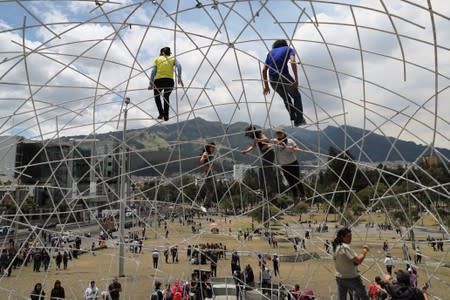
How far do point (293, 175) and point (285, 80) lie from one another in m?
1.52

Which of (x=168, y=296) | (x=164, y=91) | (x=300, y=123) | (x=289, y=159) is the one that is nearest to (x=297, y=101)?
(x=300, y=123)

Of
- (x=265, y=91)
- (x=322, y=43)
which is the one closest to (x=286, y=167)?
(x=265, y=91)

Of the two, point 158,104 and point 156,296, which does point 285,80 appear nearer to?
point 158,104

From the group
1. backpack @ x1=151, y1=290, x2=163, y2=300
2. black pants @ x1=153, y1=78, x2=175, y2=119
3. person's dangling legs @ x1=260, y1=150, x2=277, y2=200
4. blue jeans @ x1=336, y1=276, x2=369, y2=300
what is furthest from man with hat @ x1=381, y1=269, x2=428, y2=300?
backpack @ x1=151, y1=290, x2=163, y2=300

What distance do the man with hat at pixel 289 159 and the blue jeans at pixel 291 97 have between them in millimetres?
299

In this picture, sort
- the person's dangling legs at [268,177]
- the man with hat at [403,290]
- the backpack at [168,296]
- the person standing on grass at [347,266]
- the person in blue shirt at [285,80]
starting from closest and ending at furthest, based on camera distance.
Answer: the man with hat at [403,290]
the person standing on grass at [347,266]
the person in blue shirt at [285,80]
the person's dangling legs at [268,177]
the backpack at [168,296]

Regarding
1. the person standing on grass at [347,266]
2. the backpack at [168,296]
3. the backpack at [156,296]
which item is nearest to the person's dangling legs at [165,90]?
the person standing on grass at [347,266]

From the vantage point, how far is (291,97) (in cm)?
627

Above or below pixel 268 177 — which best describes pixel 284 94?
above

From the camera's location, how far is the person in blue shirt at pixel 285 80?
6.00 meters

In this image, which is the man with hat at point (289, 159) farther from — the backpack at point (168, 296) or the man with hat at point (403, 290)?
the backpack at point (168, 296)

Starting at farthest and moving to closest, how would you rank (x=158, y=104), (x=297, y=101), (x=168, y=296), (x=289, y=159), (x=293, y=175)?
(x=168, y=296) < (x=158, y=104) < (x=293, y=175) < (x=289, y=159) < (x=297, y=101)

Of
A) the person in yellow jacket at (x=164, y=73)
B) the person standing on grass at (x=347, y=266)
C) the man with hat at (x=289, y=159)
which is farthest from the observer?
the person in yellow jacket at (x=164, y=73)

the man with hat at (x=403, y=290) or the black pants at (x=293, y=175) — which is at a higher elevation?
the black pants at (x=293, y=175)
